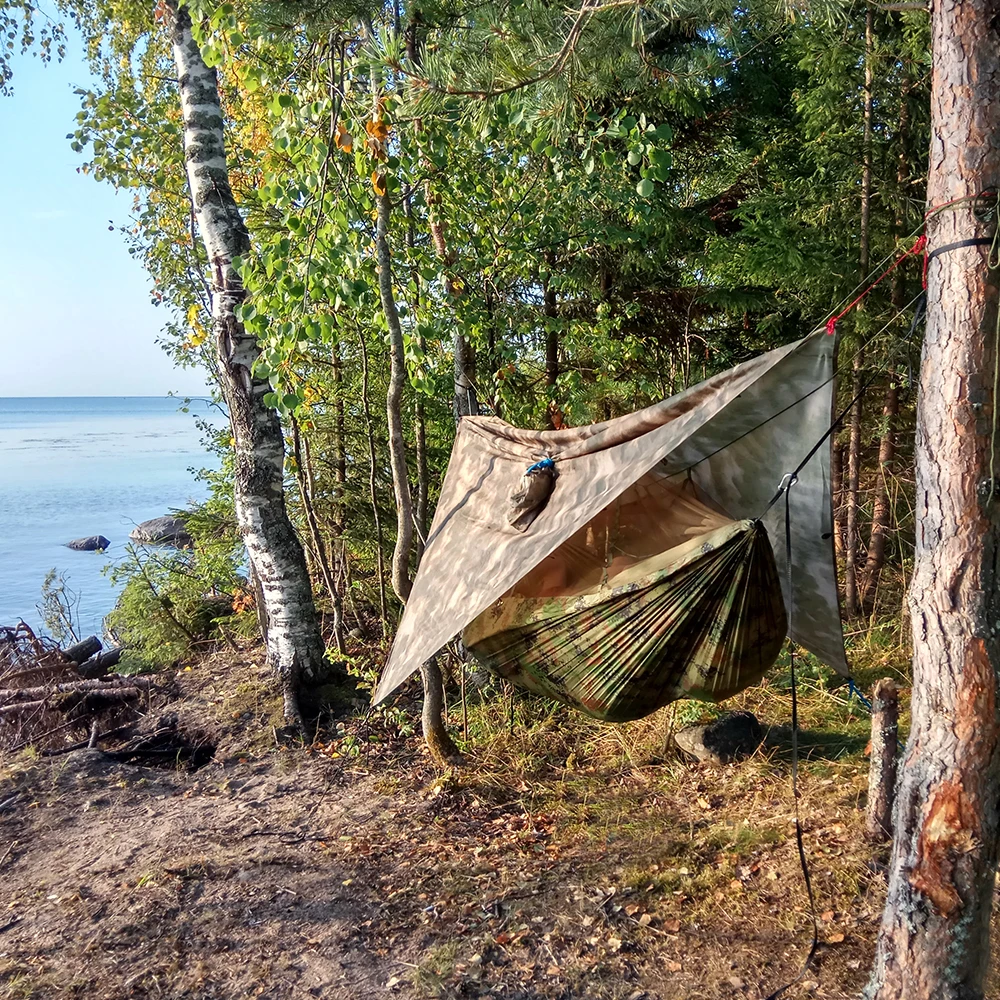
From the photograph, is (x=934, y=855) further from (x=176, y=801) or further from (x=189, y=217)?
(x=189, y=217)

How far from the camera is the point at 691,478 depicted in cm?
271

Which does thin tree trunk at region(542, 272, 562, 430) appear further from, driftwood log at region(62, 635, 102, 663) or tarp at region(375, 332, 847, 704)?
driftwood log at region(62, 635, 102, 663)

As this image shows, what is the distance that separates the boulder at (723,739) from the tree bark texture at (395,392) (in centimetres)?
155

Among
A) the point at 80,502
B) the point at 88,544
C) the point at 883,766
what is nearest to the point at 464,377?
the point at 883,766

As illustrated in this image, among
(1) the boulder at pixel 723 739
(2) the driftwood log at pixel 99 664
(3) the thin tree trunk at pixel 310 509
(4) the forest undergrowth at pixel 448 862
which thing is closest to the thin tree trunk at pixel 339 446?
(3) the thin tree trunk at pixel 310 509

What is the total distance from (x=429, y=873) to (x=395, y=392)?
187cm

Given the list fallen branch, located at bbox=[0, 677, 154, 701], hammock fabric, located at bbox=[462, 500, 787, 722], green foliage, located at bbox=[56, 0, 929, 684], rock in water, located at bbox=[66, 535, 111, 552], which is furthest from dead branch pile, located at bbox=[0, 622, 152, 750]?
rock in water, located at bbox=[66, 535, 111, 552]

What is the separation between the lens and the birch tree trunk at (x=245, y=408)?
3773mm

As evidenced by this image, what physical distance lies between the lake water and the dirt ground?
258cm

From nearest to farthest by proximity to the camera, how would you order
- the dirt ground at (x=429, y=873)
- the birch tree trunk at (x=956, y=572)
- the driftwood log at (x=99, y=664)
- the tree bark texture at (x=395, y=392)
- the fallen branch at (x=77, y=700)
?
Result: the birch tree trunk at (x=956, y=572)
the dirt ground at (x=429, y=873)
the tree bark texture at (x=395, y=392)
the fallen branch at (x=77, y=700)
the driftwood log at (x=99, y=664)

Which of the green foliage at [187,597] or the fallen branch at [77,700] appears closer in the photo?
the fallen branch at [77,700]

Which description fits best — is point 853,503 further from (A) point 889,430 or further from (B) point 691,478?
(B) point 691,478

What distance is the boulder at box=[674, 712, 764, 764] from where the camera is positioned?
361 centimetres

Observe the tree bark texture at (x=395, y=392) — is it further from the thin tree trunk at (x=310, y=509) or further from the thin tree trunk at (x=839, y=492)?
the thin tree trunk at (x=839, y=492)
